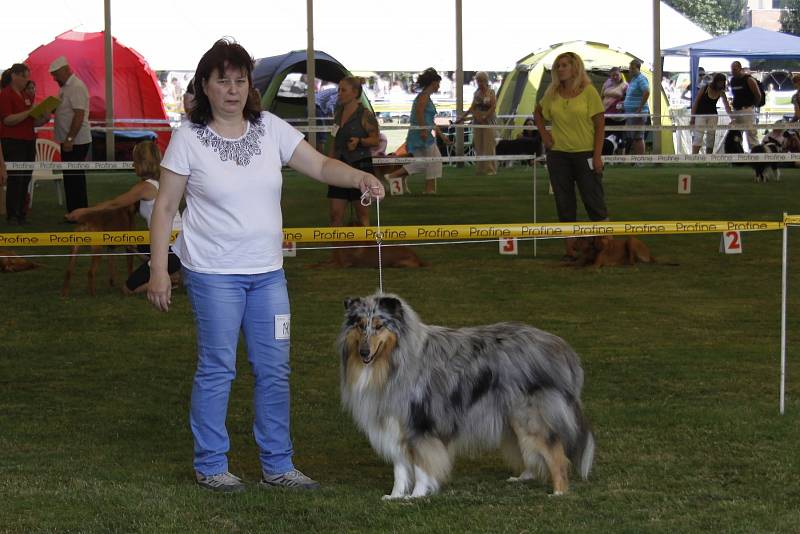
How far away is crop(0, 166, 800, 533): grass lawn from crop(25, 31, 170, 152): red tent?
1108cm

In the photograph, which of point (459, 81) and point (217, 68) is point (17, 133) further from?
point (459, 81)

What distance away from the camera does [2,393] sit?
6188 mm

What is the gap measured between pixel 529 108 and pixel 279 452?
20521 mm

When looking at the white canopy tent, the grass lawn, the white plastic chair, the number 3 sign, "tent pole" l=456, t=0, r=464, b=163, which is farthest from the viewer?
the white canopy tent

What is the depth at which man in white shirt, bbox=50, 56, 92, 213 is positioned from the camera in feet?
44.0

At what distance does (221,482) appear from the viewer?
443 centimetres

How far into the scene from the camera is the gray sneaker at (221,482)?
4.41 meters

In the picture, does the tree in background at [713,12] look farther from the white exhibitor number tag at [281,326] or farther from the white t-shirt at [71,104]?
the white exhibitor number tag at [281,326]

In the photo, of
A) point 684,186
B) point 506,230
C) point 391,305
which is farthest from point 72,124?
point 391,305

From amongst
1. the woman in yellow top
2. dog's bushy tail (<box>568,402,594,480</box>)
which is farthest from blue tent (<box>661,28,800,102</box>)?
dog's bushy tail (<box>568,402,594,480</box>)

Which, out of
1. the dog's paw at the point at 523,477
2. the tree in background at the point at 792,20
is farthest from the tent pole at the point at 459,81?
the tree in background at the point at 792,20

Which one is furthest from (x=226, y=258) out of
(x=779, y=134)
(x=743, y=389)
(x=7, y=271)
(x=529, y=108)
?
(x=529, y=108)

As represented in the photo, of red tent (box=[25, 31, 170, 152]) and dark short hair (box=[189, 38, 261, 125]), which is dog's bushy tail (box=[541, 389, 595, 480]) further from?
red tent (box=[25, 31, 170, 152])

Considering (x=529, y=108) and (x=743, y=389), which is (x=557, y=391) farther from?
(x=529, y=108)
